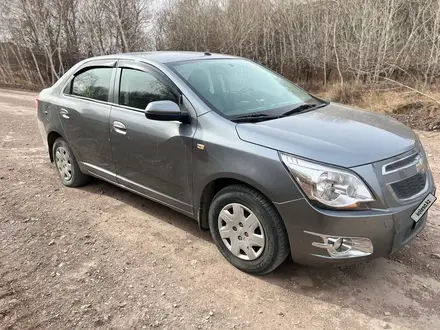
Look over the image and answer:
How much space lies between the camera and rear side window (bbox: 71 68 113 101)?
12.9ft

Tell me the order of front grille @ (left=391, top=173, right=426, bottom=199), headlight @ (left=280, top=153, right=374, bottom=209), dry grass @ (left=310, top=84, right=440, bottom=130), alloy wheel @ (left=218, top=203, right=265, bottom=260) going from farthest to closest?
dry grass @ (left=310, top=84, right=440, bottom=130) < alloy wheel @ (left=218, top=203, right=265, bottom=260) < front grille @ (left=391, top=173, right=426, bottom=199) < headlight @ (left=280, top=153, right=374, bottom=209)

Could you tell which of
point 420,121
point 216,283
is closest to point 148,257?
point 216,283

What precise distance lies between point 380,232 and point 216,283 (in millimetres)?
1262

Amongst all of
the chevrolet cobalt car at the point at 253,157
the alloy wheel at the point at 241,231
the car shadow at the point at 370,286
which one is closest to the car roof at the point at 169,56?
the chevrolet cobalt car at the point at 253,157

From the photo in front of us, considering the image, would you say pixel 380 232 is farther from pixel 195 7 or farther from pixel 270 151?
pixel 195 7

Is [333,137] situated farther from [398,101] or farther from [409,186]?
[398,101]

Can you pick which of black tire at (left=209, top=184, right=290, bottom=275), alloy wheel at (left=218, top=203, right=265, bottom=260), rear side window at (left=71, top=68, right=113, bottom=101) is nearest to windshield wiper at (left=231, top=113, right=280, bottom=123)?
black tire at (left=209, top=184, right=290, bottom=275)

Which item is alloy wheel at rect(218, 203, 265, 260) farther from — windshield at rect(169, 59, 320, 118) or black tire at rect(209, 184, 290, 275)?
windshield at rect(169, 59, 320, 118)

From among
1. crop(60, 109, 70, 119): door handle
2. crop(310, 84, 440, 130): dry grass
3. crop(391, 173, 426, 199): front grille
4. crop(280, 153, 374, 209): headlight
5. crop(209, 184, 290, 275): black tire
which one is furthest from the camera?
crop(310, 84, 440, 130): dry grass

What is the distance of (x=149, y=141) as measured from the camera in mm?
3355

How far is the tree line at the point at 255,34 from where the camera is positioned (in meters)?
11.3

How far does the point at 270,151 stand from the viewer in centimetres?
257

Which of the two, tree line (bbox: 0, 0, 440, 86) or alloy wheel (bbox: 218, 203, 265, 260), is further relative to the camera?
tree line (bbox: 0, 0, 440, 86)

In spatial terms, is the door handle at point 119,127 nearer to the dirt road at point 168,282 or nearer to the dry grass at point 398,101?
the dirt road at point 168,282
